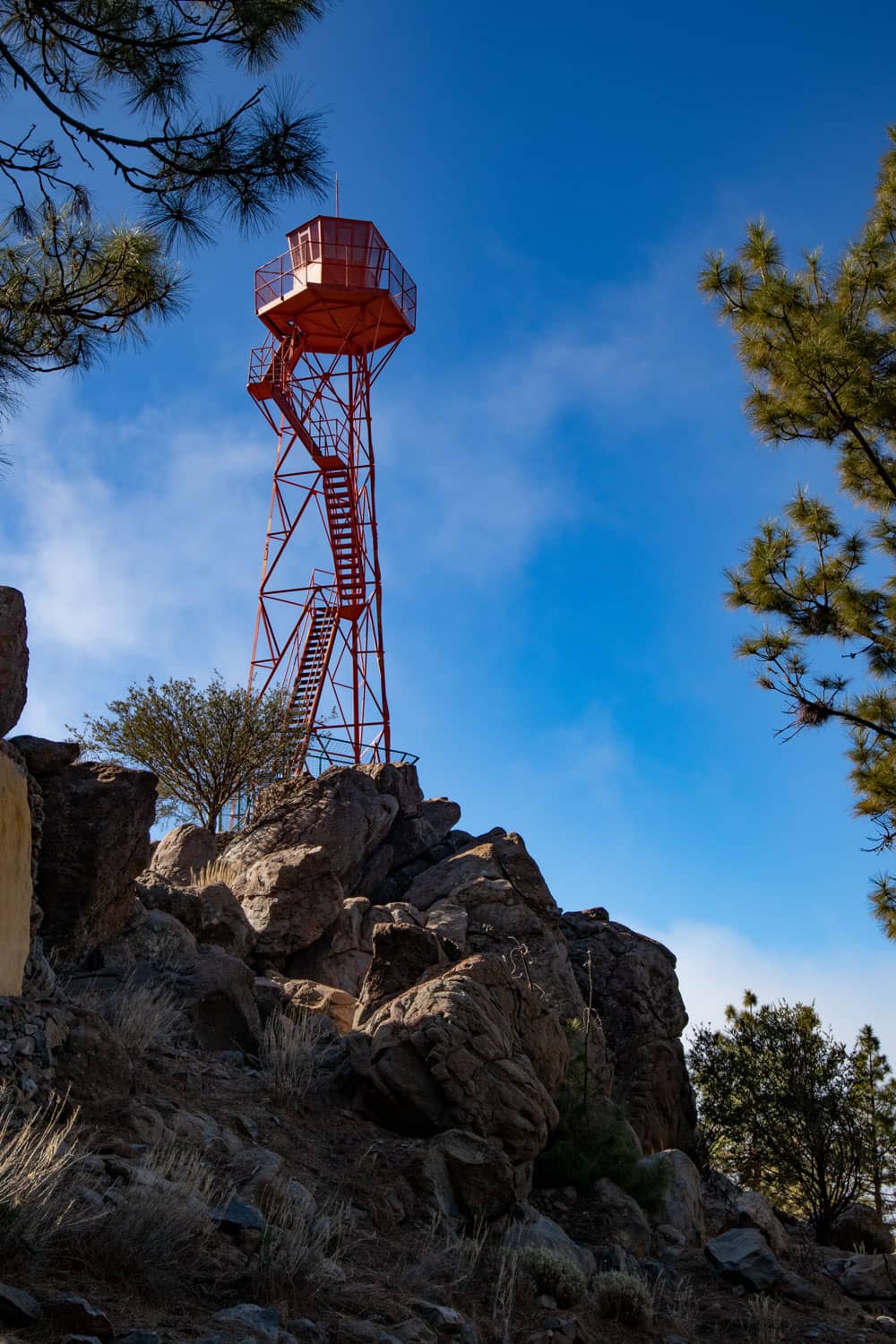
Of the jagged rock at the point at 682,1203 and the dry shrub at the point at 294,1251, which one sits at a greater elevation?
the jagged rock at the point at 682,1203

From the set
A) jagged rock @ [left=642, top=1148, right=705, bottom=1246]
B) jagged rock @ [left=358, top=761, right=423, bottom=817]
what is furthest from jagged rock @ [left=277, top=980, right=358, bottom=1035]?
jagged rock @ [left=358, top=761, right=423, bottom=817]

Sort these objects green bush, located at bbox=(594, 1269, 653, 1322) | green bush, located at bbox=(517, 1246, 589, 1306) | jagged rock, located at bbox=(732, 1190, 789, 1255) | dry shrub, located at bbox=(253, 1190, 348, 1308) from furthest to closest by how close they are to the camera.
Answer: jagged rock, located at bbox=(732, 1190, 789, 1255) < green bush, located at bbox=(594, 1269, 653, 1322) < green bush, located at bbox=(517, 1246, 589, 1306) < dry shrub, located at bbox=(253, 1190, 348, 1308)

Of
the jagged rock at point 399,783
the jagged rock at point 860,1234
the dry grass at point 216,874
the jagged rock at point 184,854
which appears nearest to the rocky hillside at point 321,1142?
the jagged rock at point 860,1234

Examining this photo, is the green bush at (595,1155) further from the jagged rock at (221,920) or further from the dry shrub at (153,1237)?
the dry shrub at (153,1237)

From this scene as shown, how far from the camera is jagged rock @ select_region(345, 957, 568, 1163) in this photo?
7.87 m

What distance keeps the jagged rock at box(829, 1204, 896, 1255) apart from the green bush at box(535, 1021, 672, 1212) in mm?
5673

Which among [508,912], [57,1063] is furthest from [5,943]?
[508,912]

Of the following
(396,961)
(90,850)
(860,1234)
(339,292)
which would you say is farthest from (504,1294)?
(339,292)

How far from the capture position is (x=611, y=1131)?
30.6 feet

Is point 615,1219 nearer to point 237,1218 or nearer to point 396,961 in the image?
point 396,961

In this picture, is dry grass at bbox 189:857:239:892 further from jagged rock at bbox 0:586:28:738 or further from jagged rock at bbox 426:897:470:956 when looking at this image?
jagged rock at bbox 0:586:28:738

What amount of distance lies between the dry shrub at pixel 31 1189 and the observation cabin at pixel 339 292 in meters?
21.5

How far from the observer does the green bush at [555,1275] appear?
630 centimetres

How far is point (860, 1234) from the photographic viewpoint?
45.1ft
